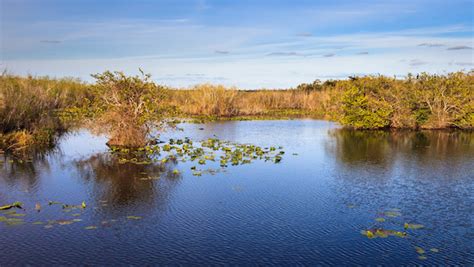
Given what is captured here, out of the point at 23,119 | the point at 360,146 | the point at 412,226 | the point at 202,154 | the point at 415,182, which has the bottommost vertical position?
the point at 412,226

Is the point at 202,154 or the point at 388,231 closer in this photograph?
the point at 388,231

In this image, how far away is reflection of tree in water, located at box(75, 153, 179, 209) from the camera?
40.4 ft

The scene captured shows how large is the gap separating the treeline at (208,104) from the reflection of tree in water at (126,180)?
4.00 meters

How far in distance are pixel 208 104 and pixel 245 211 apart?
33.6 meters

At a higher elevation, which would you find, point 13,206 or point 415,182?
point 415,182

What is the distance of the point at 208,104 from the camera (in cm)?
4425

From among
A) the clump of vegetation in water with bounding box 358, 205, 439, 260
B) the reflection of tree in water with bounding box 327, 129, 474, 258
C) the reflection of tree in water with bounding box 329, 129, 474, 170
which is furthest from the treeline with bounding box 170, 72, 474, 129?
the clump of vegetation in water with bounding box 358, 205, 439, 260

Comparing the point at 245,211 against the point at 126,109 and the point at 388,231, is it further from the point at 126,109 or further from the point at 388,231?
the point at 126,109

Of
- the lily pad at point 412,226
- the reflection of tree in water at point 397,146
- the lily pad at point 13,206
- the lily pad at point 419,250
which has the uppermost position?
the reflection of tree in water at point 397,146

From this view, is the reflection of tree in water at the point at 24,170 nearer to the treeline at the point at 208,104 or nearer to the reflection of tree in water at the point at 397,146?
the treeline at the point at 208,104

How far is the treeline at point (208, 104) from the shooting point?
70.1ft

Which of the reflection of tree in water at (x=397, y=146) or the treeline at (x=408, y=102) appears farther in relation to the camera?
the treeline at (x=408, y=102)

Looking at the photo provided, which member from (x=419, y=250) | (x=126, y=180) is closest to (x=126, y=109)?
(x=126, y=180)

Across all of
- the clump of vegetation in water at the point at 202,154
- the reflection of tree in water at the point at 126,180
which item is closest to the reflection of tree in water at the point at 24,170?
the reflection of tree in water at the point at 126,180
